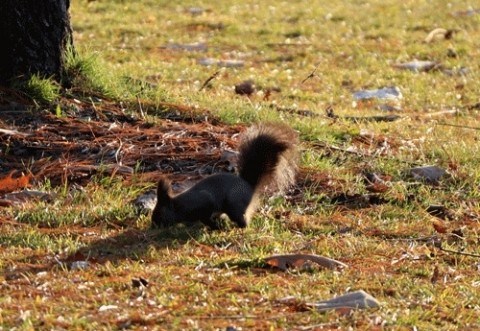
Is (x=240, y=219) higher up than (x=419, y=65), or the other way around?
(x=240, y=219)

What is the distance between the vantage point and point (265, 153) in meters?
6.48

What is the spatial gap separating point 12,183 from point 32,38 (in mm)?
1481

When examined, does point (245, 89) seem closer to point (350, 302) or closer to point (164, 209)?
point (164, 209)

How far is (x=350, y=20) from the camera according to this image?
15648 millimetres

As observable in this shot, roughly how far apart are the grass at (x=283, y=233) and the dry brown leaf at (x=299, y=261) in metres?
0.05

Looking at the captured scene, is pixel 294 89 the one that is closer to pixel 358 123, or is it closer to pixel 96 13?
pixel 358 123

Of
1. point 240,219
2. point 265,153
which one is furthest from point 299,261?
point 265,153

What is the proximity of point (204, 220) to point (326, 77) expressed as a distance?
233 inches

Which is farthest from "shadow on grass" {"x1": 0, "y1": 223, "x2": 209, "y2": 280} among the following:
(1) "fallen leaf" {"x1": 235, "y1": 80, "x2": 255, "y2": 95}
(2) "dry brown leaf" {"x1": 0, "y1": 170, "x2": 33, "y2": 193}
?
(1) "fallen leaf" {"x1": 235, "y1": 80, "x2": 255, "y2": 95}

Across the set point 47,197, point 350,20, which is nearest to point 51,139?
point 47,197

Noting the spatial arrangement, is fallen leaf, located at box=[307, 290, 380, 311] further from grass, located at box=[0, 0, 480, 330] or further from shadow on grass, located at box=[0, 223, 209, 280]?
shadow on grass, located at box=[0, 223, 209, 280]

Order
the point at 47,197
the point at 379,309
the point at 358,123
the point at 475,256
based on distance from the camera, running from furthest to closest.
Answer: the point at 358,123 → the point at 47,197 → the point at 475,256 → the point at 379,309

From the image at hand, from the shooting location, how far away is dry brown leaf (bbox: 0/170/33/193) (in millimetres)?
6754

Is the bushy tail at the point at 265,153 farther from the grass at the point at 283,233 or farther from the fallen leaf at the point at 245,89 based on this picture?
the fallen leaf at the point at 245,89
